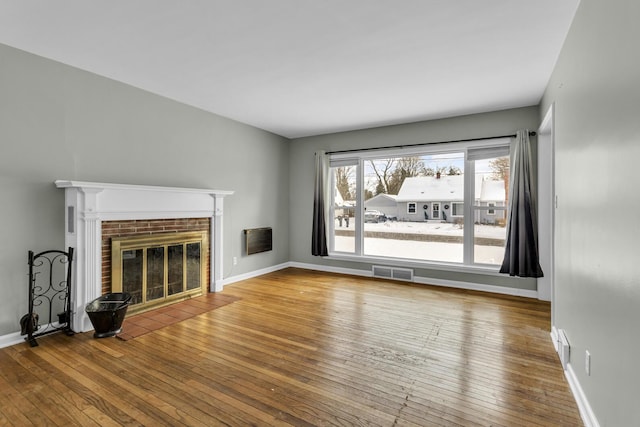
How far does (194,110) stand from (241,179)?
4.20 feet

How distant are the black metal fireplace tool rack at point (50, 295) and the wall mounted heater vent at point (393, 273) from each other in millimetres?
4162

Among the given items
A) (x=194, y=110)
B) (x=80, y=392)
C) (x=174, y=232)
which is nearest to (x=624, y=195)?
(x=80, y=392)

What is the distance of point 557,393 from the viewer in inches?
82.2

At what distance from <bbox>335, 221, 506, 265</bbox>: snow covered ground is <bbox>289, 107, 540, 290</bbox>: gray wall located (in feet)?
0.81

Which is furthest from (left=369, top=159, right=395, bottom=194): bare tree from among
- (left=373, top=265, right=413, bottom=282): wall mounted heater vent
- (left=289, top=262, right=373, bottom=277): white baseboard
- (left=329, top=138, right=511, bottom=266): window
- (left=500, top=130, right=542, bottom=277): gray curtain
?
(left=500, top=130, right=542, bottom=277): gray curtain

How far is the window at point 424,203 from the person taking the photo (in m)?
4.61

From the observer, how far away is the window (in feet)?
15.1

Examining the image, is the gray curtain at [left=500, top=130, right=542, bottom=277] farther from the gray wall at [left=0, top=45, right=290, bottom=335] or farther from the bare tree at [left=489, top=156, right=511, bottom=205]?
the gray wall at [left=0, top=45, right=290, bottom=335]

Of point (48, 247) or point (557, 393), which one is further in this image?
point (48, 247)

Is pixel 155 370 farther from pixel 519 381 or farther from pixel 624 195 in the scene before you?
pixel 624 195

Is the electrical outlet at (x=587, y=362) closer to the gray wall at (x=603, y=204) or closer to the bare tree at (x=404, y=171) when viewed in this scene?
the gray wall at (x=603, y=204)

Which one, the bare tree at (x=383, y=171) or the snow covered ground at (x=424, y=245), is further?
the bare tree at (x=383, y=171)

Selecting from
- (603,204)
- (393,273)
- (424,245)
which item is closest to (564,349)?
(603,204)

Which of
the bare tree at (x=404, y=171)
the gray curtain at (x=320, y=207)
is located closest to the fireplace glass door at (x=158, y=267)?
the gray curtain at (x=320, y=207)
